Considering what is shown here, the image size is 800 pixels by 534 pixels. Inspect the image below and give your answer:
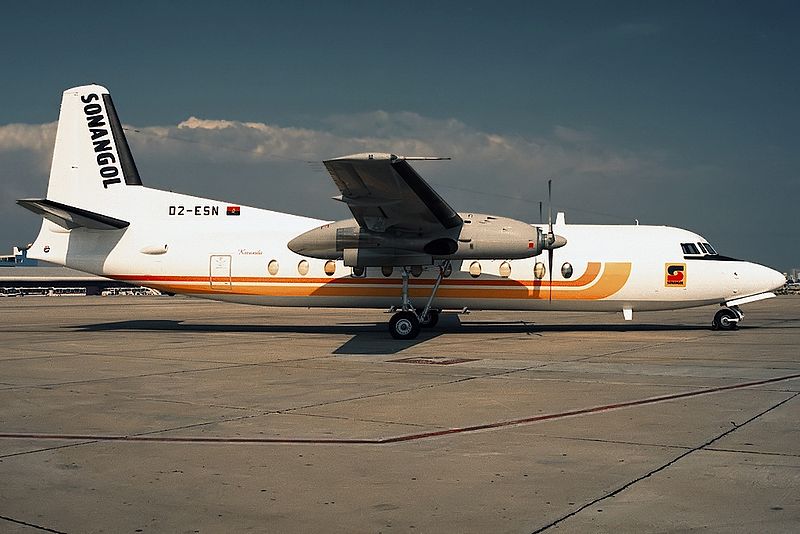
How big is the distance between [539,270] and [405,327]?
470 centimetres

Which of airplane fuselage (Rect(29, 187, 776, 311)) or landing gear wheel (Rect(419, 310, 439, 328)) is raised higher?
airplane fuselage (Rect(29, 187, 776, 311))

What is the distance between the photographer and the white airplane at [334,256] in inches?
902

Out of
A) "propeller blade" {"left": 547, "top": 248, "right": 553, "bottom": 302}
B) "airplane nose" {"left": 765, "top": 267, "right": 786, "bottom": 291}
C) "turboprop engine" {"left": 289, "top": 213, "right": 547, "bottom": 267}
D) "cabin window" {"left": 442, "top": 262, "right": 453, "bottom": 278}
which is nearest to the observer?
"turboprop engine" {"left": 289, "top": 213, "right": 547, "bottom": 267}

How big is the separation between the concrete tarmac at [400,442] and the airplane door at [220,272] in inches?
266

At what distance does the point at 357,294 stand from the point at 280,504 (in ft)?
59.8

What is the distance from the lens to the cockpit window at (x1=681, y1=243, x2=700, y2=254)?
24.8 metres

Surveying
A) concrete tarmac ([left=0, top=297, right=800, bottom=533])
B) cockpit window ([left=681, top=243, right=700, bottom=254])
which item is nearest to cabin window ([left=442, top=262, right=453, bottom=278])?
concrete tarmac ([left=0, top=297, right=800, bottom=533])

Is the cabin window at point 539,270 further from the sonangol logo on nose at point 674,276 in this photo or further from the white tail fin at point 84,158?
the white tail fin at point 84,158

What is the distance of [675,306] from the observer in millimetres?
24953

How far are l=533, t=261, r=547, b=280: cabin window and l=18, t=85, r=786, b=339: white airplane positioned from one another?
3cm

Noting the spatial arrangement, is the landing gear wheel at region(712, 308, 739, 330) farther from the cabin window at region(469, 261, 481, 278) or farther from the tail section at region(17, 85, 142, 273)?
the tail section at region(17, 85, 142, 273)

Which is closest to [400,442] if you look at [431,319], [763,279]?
[431,319]

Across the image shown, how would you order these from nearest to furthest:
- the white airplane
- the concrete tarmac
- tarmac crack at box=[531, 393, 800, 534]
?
tarmac crack at box=[531, 393, 800, 534] < the concrete tarmac < the white airplane

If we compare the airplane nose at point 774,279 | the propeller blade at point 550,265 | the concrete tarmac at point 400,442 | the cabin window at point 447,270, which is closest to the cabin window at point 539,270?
the propeller blade at point 550,265
